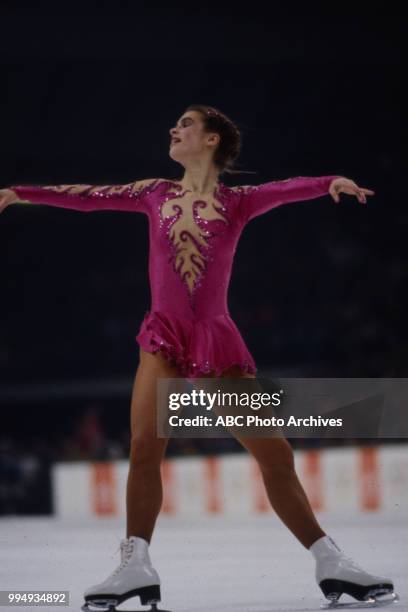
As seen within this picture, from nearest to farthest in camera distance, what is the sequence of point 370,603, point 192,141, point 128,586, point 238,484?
point 128,586, point 370,603, point 192,141, point 238,484

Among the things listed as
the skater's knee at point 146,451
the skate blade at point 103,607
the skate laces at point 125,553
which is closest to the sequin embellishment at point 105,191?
the skater's knee at point 146,451

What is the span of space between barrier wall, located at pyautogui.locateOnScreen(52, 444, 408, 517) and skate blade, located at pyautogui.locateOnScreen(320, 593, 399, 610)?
428 centimetres

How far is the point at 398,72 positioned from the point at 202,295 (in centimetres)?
763

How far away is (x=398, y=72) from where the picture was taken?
10.1 metres

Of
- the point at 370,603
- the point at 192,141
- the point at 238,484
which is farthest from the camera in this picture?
the point at 238,484

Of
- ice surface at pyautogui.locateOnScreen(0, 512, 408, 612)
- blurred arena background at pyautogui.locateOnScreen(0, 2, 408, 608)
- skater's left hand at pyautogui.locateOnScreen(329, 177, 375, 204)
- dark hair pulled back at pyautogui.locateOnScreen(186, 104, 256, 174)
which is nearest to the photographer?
skater's left hand at pyautogui.locateOnScreen(329, 177, 375, 204)

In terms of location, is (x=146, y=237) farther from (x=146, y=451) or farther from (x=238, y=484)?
(x=146, y=451)

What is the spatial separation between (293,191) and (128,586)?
1219mm

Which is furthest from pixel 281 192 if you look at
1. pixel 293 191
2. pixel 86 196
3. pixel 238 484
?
pixel 238 484

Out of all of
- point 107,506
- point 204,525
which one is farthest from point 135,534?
point 107,506

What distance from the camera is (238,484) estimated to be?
7789 millimetres

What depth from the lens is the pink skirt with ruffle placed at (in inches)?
117

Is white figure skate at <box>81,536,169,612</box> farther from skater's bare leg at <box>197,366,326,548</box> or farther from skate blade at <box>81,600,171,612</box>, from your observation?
skater's bare leg at <box>197,366,326,548</box>

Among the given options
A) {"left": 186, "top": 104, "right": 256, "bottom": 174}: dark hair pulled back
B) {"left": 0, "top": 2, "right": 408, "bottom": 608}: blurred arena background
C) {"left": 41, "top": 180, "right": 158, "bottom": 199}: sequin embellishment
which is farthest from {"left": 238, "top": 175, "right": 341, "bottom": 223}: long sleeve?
{"left": 0, "top": 2, "right": 408, "bottom": 608}: blurred arena background
